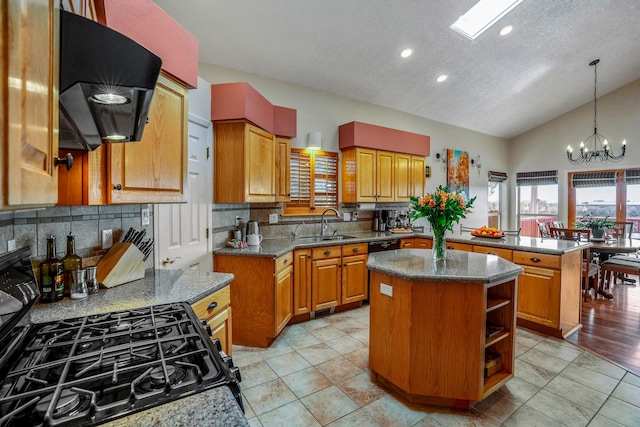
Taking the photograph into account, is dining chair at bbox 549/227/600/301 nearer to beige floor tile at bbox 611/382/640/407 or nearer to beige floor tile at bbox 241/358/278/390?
beige floor tile at bbox 611/382/640/407

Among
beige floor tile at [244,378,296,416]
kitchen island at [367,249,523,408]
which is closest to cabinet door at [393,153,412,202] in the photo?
kitchen island at [367,249,523,408]

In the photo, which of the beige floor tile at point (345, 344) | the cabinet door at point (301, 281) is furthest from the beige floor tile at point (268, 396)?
the cabinet door at point (301, 281)

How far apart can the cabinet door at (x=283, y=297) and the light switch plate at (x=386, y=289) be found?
1.07 metres

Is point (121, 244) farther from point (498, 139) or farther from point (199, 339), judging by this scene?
point (498, 139)

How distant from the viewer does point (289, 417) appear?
1.95 m

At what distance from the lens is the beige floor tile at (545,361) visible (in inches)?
99.4

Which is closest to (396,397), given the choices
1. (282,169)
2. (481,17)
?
(282,169)

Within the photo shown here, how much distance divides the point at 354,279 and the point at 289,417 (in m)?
1.98

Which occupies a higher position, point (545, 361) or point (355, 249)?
point (355, 249)

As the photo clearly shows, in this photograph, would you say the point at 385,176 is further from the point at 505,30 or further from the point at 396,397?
the point at 396,397

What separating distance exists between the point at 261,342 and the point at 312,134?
247cm

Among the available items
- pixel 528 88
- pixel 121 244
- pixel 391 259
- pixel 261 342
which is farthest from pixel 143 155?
pixel 528 88

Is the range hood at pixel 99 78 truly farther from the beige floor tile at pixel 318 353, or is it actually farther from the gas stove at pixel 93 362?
the beige floor tile at pixel 318 353

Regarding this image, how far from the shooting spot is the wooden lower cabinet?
1676 mm
